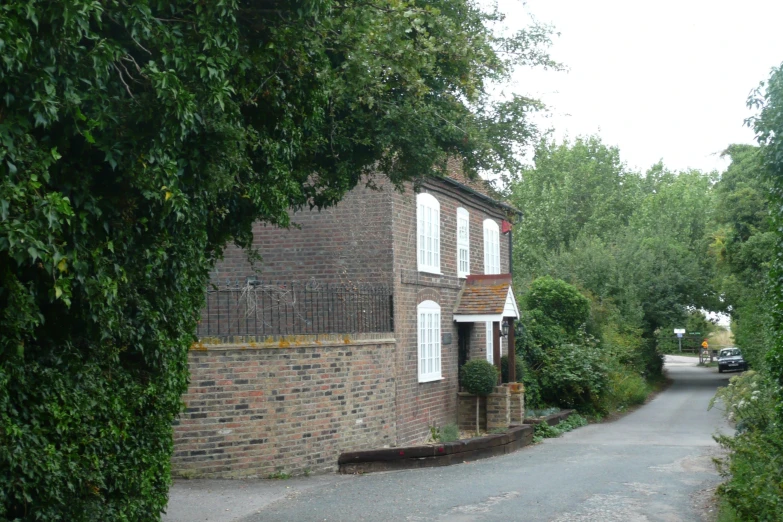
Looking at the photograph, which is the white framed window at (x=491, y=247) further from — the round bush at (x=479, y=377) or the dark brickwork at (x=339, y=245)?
the dark brickwork at (x=339, y=245)

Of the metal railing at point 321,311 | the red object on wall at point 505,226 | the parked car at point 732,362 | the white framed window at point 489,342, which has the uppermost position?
the red object on wall at point 505,226

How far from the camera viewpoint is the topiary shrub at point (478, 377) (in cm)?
2130

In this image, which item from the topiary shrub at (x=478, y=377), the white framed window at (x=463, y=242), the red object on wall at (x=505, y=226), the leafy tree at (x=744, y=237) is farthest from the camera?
the leafy tree at (x=744, y=237)

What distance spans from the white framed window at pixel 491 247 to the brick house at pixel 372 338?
0.09 meters

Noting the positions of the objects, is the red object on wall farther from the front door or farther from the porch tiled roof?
the front door

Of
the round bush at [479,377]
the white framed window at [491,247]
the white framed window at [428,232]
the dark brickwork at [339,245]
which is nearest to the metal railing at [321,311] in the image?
the dark brickwork at [339,245]

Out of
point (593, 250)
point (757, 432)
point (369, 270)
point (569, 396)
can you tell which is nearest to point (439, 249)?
point (369, 270)

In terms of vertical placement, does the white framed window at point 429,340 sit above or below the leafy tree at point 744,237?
below

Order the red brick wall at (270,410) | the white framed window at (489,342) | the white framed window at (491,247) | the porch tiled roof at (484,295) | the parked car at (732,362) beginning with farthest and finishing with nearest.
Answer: the parked car at (732,362)
the white framed window at (491,247)
the white framed window at (489,342)
the porch tiled roof at (484,295)
the red brick wall at (270,410)

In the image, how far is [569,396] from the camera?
87.9 feet

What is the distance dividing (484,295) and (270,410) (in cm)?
902

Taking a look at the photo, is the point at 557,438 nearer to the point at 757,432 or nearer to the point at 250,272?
the point at 250,272

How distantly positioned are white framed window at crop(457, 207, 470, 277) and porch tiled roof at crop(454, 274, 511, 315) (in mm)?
355

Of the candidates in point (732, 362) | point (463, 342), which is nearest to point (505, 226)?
point (463, 342)
